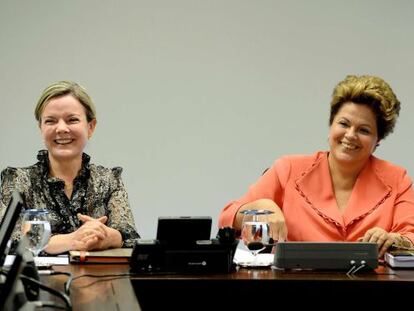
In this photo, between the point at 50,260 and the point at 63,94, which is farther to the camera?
the point at 63,94

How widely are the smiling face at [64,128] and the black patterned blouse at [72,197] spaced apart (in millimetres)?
82

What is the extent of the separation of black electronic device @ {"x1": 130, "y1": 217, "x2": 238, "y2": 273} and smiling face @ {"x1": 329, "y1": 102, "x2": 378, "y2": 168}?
864 millimetres

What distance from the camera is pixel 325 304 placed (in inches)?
96.1

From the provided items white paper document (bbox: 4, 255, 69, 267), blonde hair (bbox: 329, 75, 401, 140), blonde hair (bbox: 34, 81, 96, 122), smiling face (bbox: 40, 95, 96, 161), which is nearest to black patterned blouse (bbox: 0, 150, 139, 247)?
smiling face (bbox: 40, 95, 96, 161)

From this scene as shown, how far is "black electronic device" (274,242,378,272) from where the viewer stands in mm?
2588

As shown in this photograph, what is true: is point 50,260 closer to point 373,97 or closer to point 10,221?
point 10,221

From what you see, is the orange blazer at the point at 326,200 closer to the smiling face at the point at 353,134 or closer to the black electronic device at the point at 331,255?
the smiling face at the point at 353,134

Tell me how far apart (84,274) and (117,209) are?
785mm

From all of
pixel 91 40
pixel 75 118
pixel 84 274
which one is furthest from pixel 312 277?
pixel 91 40

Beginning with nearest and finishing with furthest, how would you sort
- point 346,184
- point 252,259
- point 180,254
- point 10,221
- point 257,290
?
1. point 10,221
2. point 257,290
3. point 180,254
4. point 252,259
5. point 346,184

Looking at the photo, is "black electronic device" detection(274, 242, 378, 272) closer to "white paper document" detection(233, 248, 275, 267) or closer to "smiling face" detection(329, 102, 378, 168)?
"white paper document" detection(233, 248, 275, 267)

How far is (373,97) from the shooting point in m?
3.23

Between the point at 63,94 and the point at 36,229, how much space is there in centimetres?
86

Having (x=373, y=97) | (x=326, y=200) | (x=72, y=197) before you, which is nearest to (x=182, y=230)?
(x=72, y=197)
